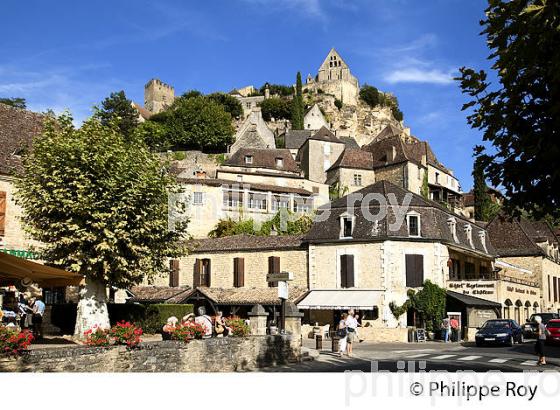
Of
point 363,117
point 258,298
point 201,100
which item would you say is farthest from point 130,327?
point 363,117

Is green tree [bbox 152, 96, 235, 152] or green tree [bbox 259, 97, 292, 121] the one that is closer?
green tree [bbox 152, 96, 235, 152]

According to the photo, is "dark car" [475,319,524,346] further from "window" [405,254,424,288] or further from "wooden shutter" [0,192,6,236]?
"wooden shutter" [0,192,6,236]

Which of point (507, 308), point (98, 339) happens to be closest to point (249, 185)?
point (507, 308)

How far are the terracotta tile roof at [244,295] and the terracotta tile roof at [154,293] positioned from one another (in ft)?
4.62

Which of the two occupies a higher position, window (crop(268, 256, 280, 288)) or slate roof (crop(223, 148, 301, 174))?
slate roof (crop(223, 148, 301, 174))

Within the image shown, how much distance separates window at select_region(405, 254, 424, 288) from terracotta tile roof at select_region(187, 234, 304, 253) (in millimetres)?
6567

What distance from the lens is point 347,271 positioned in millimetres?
35094

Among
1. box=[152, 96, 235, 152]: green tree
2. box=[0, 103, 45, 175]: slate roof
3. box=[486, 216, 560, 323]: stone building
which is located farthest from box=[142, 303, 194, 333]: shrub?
box=[152, 96, 235, 152]: green tree

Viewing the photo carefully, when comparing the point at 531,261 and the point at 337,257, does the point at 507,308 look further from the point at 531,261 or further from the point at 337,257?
the point at 531,261

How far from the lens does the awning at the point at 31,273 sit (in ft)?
48.1

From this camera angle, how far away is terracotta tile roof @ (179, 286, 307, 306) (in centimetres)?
3528

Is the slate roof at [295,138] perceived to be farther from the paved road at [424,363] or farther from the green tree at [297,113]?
the paved road at [424,363]

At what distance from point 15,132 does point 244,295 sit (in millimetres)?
15371

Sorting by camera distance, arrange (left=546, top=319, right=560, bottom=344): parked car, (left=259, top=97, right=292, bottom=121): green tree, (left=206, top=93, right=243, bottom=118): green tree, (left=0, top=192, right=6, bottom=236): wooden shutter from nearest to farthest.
A: (left=546, top=319, right=560, bottom=344): parked car, (left=0, top=192, right=6, bottom=236): wooden shutter, (left=206, top=93, right=243, bottom=118): green tree, (left=259, top=97, right=292, bottom=121): green tree
